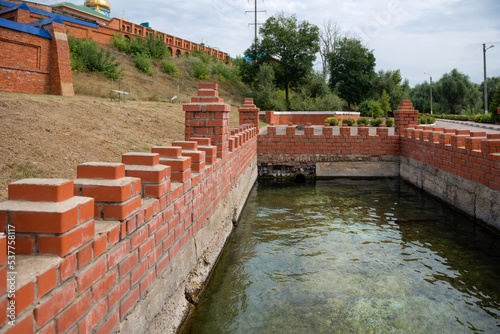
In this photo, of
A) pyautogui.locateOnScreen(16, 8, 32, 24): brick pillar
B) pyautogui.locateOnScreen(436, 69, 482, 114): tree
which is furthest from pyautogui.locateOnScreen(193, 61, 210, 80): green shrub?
pyautogui.locateOnScreen(436, 69, 482, 114): tree

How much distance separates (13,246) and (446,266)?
443 centimetres

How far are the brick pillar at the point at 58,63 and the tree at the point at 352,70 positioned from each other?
108ft

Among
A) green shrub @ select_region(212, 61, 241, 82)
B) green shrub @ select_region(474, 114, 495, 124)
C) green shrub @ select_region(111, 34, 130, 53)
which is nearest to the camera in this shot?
green shrub @ select_region(474, 114, 495, 124)

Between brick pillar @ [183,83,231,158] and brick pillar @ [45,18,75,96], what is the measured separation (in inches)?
473

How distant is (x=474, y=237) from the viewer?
5426 millimetres

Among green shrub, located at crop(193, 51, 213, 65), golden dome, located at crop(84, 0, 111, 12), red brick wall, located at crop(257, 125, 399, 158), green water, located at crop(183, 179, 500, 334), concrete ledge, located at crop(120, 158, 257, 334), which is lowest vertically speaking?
green water, located at crop(183, 179, 500, 334)

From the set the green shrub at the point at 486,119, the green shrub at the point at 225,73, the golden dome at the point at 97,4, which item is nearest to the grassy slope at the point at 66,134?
the green shrub at the point at 486,119

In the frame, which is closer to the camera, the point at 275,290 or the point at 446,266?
the point at 275,290

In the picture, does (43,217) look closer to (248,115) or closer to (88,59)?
(248,115)

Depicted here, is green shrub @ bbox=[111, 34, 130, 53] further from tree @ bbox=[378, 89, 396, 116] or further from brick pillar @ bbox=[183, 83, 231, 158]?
brick pillar @ bbox=[183, 83, 231, 158]

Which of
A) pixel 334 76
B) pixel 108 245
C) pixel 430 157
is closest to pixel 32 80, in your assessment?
pixel 430 157

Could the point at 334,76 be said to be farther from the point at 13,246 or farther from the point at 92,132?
the point at 13,246

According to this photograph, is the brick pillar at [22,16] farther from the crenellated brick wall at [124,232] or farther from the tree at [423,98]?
the tree at [423,98]

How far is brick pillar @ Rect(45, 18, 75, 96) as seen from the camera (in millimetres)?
14719
